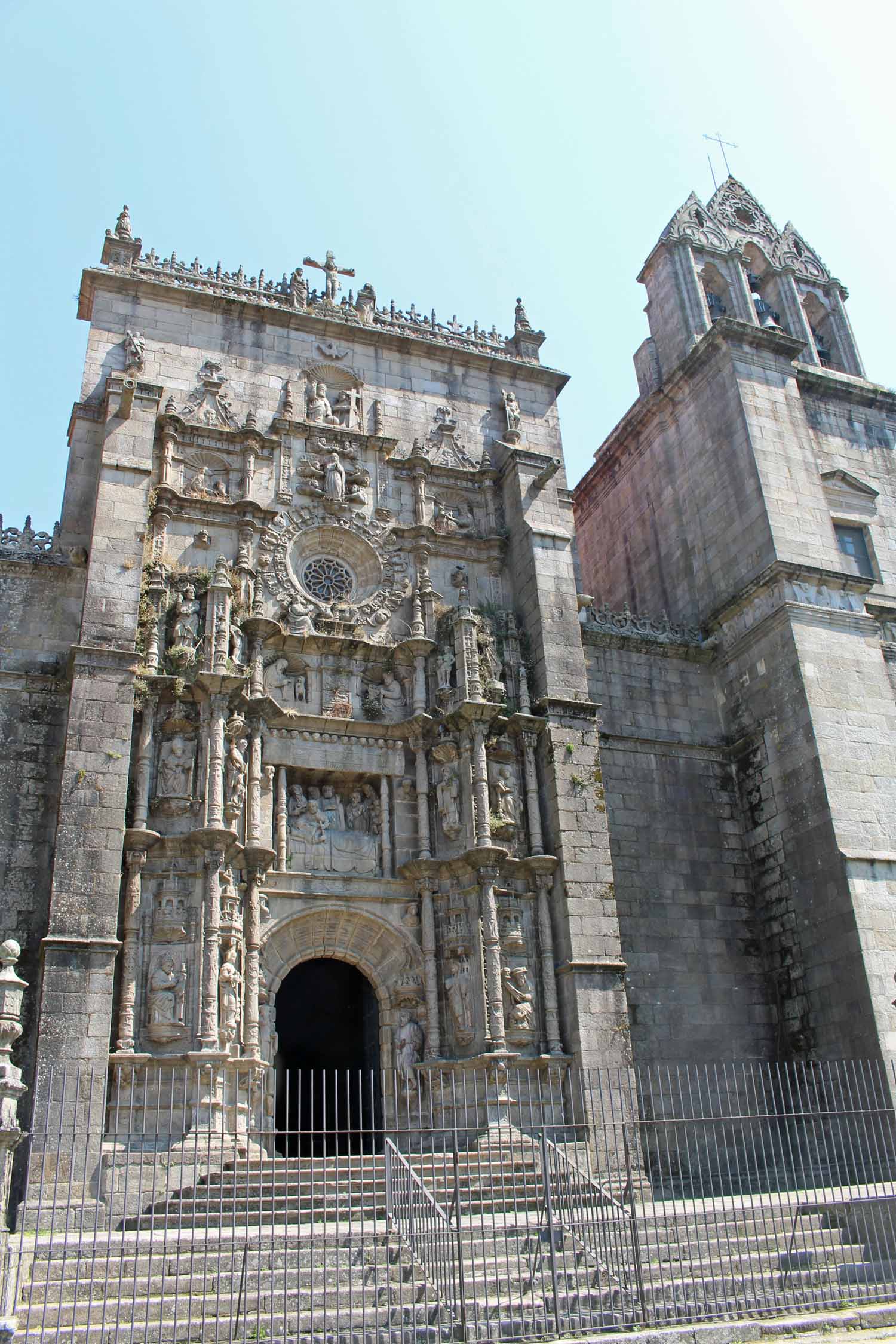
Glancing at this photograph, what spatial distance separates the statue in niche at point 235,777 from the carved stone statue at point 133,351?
20.4ft

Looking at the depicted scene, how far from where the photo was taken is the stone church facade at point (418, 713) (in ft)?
46.9

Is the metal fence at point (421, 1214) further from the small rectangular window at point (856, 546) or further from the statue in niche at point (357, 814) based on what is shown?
the small rectangular window at point (856, 546)

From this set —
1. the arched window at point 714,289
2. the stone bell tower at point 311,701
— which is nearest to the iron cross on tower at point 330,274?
the stone bell tower at point 311,701

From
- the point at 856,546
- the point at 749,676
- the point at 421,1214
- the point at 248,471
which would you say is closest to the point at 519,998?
the point at 421,1214

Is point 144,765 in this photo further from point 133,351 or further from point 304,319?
point 304,319

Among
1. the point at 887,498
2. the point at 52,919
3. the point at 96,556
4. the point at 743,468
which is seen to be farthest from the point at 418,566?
the point at 887,498

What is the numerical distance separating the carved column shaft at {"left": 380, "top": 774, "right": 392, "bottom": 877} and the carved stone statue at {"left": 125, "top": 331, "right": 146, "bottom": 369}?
7285 millimetres

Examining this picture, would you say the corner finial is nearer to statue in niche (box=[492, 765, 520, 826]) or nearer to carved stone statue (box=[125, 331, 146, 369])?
carved stone statue (box=[125, 331, 146, 369])

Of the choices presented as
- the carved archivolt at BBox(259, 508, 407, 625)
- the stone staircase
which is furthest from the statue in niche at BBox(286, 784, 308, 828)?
the stone staircase

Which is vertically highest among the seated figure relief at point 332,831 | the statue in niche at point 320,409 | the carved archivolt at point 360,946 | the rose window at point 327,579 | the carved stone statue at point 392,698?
the statue in niche at point 320,409

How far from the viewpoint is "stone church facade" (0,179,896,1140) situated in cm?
1430

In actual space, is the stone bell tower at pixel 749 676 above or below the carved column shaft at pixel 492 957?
above

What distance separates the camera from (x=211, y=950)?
13758 millimetres

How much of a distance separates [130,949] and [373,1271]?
5312 mm
